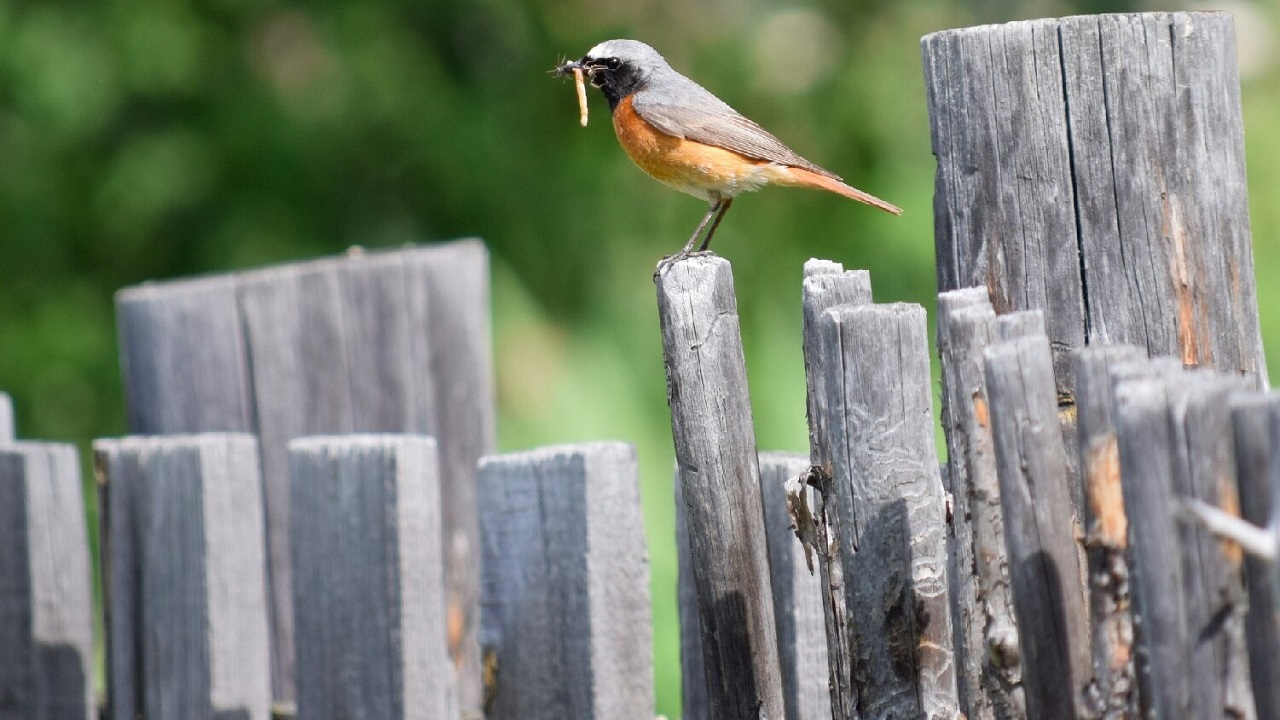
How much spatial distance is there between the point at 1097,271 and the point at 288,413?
2.42 m

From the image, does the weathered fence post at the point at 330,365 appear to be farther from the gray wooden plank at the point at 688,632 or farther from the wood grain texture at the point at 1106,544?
the wood grain texture at the point at 1106,544

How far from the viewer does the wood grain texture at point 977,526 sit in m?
2.09

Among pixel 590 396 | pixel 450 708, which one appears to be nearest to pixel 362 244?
pixel 590 396

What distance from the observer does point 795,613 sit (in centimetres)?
267

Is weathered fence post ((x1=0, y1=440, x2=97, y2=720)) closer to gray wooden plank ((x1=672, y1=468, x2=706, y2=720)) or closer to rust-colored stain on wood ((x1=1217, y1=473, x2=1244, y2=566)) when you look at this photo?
gray wooden plank ((x1=672, y1=468, x2=706, y2=720))

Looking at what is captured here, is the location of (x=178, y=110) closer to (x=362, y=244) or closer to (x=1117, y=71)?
(x=362, y=244)

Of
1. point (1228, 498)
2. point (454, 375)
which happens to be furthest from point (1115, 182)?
point (454, 375)

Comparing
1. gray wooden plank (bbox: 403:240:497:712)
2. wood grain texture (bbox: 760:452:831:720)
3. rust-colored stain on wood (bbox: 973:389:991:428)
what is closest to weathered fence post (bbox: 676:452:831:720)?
wood grain texture (bbox: 760:452:831:720)

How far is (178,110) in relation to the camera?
6.52 m

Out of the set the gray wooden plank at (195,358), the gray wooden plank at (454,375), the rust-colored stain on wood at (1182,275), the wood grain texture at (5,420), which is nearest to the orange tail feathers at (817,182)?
the gray wooden plank at (454,375)

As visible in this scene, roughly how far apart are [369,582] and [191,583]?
19.9 inches

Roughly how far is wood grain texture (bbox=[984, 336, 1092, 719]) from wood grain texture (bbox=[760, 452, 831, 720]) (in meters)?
0.73

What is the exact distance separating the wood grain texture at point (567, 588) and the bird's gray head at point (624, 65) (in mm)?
2507

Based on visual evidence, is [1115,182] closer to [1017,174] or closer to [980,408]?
[1017,174]
